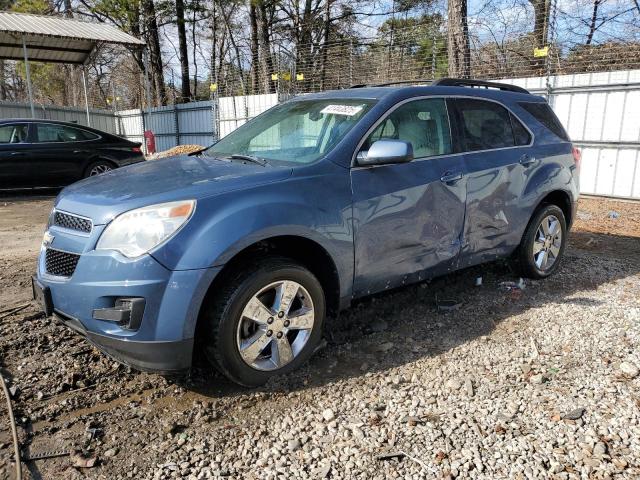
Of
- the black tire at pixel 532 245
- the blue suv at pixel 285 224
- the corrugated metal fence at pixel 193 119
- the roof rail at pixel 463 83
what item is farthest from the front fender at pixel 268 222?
the corrugated metal fence at pixel 193 119

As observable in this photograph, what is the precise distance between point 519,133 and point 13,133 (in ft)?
31.2

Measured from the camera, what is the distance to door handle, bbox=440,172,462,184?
3945mm

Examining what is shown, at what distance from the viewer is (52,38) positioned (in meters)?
15.8

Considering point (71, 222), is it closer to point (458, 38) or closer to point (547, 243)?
point (547, 243)

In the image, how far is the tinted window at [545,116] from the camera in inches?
195

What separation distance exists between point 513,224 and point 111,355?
3466mm

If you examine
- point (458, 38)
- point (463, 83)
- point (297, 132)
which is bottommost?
point (297, 132)

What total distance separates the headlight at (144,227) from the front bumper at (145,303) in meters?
0.06

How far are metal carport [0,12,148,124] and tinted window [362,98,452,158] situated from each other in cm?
1337

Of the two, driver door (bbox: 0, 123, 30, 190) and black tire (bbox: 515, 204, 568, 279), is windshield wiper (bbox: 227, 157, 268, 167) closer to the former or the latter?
black tire (bbox: 515, 204, 568, 279)

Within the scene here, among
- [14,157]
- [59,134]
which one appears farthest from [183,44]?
[14,157]

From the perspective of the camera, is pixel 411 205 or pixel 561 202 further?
pixel 561 202

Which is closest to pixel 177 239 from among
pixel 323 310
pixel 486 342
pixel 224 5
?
pixel 323 310

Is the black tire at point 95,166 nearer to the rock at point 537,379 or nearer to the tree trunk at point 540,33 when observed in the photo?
the tree trunk at point 540,33
